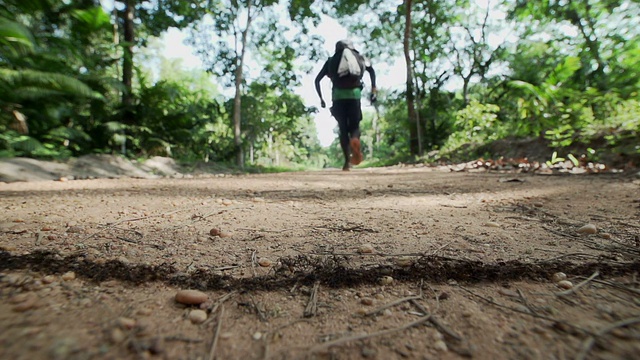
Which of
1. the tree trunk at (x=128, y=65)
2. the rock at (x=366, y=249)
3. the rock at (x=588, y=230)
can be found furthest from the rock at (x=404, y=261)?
the tree trunk at (x=128, y=65)

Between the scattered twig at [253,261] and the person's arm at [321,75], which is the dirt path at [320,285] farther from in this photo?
the person's arm at [321,75]

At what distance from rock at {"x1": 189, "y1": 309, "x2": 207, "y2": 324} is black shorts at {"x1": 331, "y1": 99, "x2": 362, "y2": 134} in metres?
4.35

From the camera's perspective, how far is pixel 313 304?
30.1 inches

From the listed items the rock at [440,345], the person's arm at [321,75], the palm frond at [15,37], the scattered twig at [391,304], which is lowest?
the rock at [440,345]

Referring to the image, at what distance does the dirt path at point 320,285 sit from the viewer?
0.58 metres

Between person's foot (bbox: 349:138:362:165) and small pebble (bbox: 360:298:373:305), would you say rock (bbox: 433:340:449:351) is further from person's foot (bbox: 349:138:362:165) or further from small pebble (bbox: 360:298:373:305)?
person's foot (bbox: 349:138:362:165)

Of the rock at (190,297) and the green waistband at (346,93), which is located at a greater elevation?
the green waistband at (346,93)

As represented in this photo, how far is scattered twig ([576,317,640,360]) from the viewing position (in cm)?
54

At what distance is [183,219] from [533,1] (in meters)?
10.5

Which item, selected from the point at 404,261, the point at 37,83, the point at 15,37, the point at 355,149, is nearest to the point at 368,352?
the point at 404,261

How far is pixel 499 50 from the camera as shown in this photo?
45.7 feet

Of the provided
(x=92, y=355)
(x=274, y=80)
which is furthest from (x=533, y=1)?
(x=92, y=355)

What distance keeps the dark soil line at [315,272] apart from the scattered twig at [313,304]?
34mm

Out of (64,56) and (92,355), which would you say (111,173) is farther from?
(92,355)
